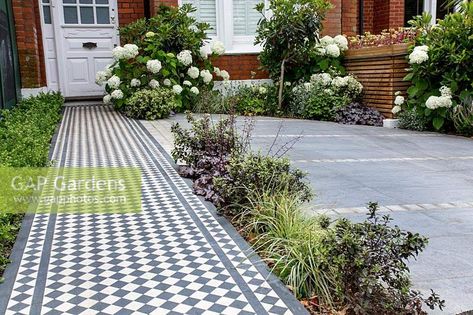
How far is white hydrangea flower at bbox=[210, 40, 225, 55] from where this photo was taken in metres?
9.21

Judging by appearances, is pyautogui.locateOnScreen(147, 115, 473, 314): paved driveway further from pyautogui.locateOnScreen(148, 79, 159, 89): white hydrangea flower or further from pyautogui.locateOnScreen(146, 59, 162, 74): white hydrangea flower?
pyautogui.locateOnScreen(146, 59, 162, 74): white hydrangea flower

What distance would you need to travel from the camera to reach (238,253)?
109 inches

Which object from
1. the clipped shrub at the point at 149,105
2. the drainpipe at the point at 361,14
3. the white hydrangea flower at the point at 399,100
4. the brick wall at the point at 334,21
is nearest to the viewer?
the clipped shrub at the point at 149,105

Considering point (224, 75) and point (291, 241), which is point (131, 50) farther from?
point (291, 241)

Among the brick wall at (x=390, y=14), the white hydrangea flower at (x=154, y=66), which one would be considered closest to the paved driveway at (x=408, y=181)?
the white hydrangea flower at (x=154, y=66)

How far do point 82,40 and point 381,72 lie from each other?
5.91 meters

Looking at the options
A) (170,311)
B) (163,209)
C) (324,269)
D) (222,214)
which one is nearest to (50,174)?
(163,209)

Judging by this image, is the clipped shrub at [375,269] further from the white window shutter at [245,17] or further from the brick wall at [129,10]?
the brick wall at [129,10]

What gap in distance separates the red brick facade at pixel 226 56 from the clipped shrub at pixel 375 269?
7.99 m

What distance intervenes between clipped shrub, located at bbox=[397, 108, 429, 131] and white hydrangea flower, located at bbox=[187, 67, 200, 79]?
368 cm

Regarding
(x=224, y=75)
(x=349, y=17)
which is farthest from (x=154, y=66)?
(x=349, y=17)

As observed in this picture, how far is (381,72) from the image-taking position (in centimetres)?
847

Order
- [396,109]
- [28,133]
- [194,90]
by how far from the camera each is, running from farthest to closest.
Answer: [194,90], [396,109], [28,133]

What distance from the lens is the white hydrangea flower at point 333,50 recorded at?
9.10 m
